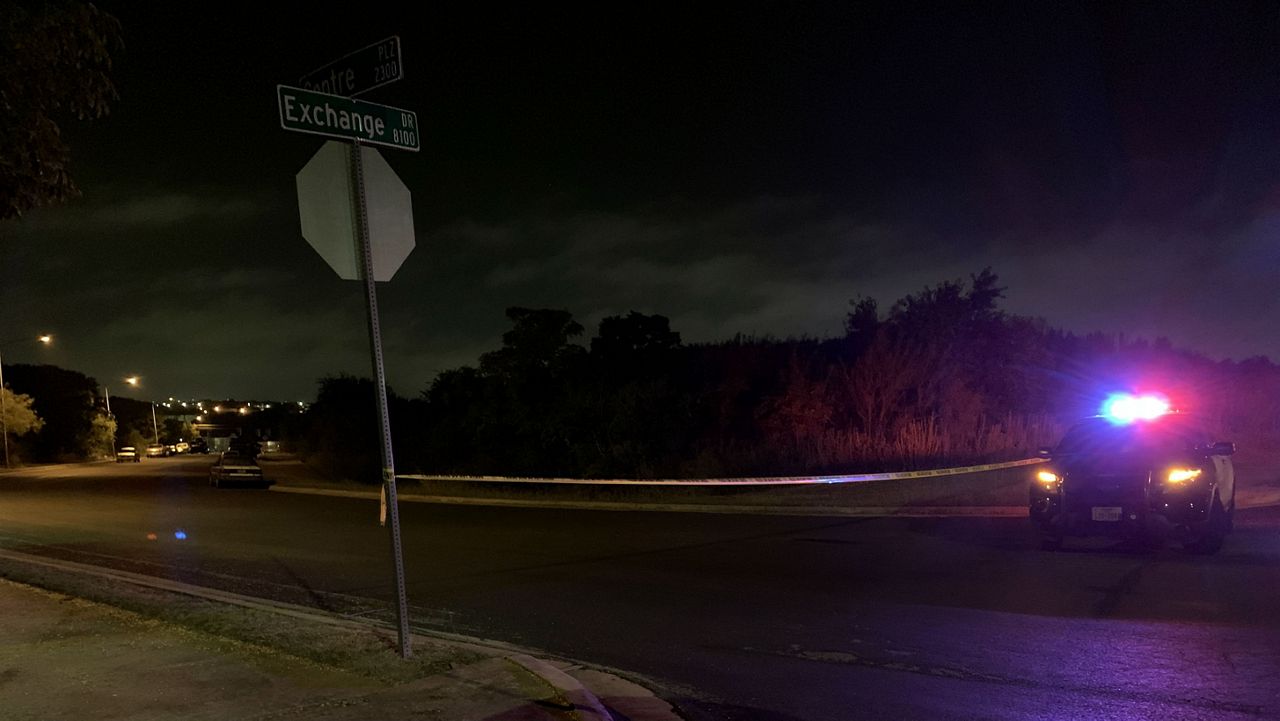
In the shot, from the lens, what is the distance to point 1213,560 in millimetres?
9859

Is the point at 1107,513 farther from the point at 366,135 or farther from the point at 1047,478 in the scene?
the point at 366,135

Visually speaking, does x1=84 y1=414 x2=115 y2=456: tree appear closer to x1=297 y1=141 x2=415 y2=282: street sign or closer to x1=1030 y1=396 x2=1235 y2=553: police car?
x1=1030 y1=396 x2=1235 y2=553: police car

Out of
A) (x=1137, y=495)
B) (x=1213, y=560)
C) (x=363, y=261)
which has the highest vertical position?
(x=363, y=261)

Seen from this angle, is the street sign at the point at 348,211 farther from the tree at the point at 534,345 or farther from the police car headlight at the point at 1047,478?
the tree at the point at 534,345

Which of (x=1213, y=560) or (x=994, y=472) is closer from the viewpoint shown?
(x=1213, y=560)

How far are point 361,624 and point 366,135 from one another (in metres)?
4.23

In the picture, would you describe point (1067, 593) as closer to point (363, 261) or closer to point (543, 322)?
point (363, 261)

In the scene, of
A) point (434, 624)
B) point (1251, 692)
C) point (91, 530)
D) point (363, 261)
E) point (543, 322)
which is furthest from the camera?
point (543, 322)

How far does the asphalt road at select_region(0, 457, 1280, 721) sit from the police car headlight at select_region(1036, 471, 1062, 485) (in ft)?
2.76

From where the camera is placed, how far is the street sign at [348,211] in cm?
582

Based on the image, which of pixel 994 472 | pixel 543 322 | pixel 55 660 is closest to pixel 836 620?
pixel 55 660

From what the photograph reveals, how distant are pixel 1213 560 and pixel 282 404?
111 m

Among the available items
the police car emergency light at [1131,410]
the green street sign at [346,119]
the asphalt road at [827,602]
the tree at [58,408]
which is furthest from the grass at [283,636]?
the tree at [58,408]

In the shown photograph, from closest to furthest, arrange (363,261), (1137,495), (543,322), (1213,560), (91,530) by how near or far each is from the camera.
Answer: (363,261), (1213,560), (1137,495), (91,530), (543,322)
